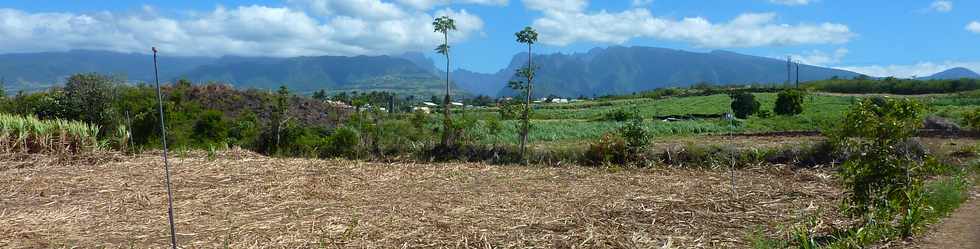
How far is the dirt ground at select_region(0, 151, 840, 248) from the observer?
6000 millimetres

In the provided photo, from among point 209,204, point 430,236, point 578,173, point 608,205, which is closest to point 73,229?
point 209,204

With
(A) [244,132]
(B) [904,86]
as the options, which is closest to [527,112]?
(A) [244,132]

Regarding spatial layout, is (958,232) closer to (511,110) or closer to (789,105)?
(511,110)

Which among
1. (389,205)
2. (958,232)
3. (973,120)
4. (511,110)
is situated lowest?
(389,205)

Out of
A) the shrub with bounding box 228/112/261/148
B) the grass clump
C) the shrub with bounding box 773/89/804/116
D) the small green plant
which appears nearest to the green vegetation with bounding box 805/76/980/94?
the shrub with bounding box 773/89/804/116

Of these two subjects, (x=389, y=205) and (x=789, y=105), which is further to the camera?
(x=789, y=105)

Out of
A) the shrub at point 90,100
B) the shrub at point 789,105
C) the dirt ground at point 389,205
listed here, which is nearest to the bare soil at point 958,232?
the dirt ground at point 389,205

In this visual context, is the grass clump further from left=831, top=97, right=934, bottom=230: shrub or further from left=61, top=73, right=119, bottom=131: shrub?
left=831, top=97, right=934, bottom=230: shrub

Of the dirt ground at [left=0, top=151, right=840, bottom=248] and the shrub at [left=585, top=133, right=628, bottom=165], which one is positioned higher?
the shrub at [left=585, top=133, right=628, bottom=165]

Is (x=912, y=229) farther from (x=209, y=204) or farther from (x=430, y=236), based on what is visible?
(x=209, y=204)

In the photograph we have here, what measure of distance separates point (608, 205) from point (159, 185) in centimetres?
600

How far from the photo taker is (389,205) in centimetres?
Answer: 770

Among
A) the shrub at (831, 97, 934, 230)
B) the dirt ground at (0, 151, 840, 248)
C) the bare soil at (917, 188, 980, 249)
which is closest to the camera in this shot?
the bare soil at (917, 188, 980, 249)

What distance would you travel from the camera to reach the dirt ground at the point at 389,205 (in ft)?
19.7
